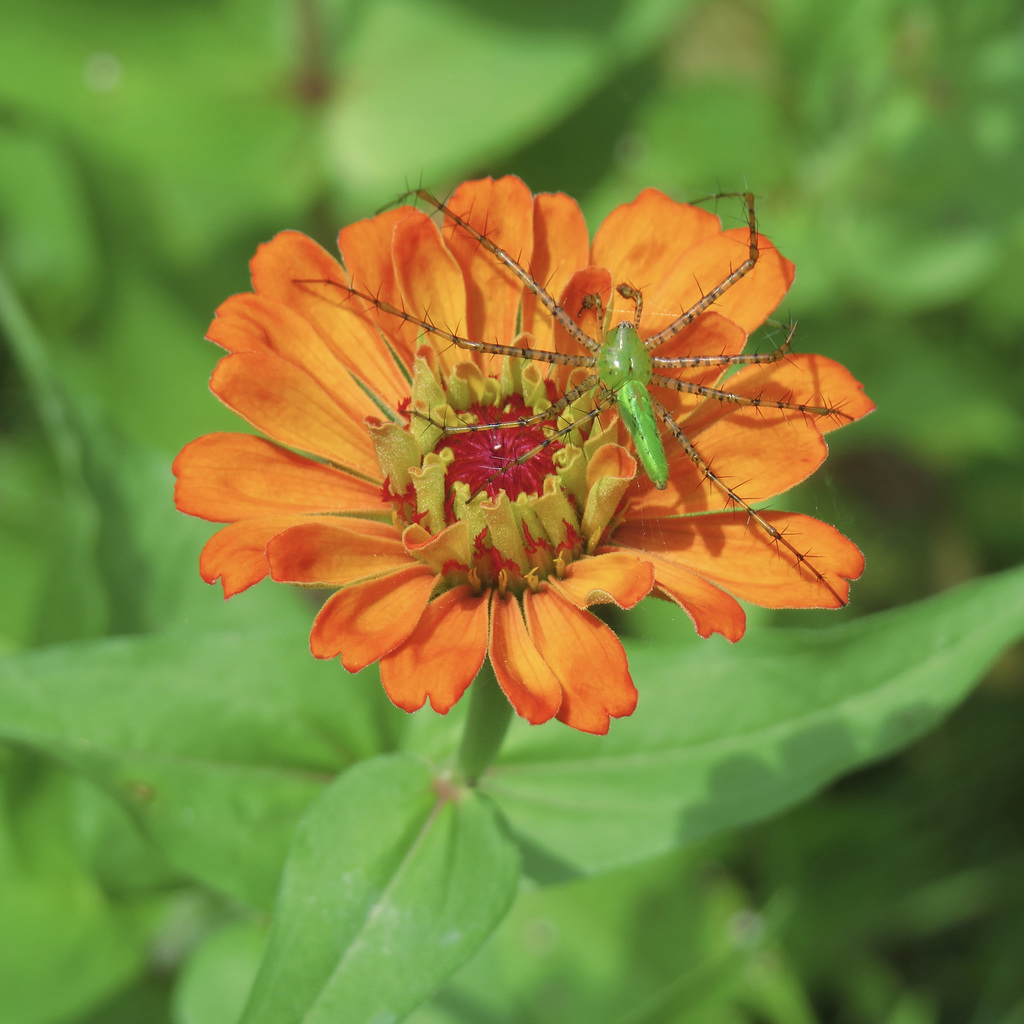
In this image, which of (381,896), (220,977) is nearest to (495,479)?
(381,896)

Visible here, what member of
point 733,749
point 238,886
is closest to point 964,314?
point 733,749

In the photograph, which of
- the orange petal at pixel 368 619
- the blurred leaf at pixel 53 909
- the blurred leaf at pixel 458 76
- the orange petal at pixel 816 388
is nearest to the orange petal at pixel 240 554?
the orange petal at pixel 368 619

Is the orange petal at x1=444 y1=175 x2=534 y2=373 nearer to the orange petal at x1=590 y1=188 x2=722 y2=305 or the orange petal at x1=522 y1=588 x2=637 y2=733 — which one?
the orange petal at x1=590 y1=188 x2=722 y2=305

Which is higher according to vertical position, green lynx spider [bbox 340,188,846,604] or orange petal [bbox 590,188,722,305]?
orange petal [bbox 590,188,722,305]

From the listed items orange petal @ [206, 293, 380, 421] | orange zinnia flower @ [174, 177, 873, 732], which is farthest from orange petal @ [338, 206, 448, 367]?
orange petal @ [206, 293, 380, 421]

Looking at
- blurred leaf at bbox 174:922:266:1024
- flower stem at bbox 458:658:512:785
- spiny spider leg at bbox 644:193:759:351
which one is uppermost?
spiny spider leg at bbox 644:193:759:351

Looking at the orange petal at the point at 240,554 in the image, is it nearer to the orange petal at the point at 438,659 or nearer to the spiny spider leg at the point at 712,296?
the orange petal at the point at 438,659

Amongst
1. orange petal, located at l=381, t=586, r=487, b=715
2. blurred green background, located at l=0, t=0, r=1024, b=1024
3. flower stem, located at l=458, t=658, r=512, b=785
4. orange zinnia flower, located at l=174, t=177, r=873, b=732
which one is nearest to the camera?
orange petal, located at l=381, t=586, r=487, b=715
